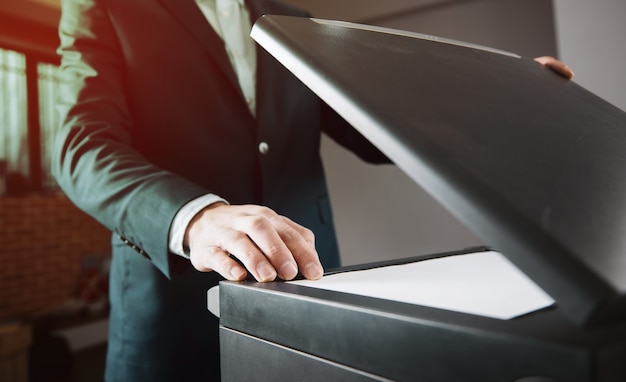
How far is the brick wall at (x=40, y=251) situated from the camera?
356 centimetres

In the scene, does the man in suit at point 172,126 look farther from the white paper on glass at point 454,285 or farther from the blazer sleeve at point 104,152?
the white paper on glass at point 454,285

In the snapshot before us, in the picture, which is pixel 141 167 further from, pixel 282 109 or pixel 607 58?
pixel 607 58

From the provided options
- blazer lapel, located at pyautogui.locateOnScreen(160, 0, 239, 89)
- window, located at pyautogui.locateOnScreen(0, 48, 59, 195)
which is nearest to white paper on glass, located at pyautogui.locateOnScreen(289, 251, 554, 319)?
blazer lapel, located at pyautogui.locateOnScreen(160, 0, 239, 89)

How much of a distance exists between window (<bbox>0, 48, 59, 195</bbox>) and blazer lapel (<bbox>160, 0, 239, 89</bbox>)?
317cm

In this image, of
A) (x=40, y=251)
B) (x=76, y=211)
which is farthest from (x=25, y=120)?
(x=40, y=251)

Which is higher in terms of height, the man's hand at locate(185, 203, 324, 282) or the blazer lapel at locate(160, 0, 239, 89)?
the blazer lapel at locate(160, 0, 239, 89)

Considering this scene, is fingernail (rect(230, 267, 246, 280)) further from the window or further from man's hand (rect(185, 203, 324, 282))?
the window

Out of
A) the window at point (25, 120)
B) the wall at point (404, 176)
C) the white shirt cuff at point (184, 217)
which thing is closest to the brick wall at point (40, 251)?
the window at point (25, 120)

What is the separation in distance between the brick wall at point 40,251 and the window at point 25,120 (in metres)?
0.17

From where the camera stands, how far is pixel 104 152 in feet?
2.12

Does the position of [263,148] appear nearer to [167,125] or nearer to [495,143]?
[167,125]

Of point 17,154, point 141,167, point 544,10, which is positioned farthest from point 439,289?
point 17,154

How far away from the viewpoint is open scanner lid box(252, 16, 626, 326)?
0.69ft

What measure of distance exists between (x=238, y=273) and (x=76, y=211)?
4.11 m
